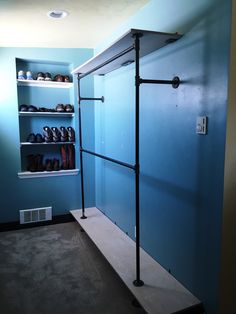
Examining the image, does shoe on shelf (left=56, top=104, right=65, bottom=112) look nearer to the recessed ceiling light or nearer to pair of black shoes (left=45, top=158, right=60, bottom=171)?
pair of black shoes (left=45, top=158, right=60, bottom=171)

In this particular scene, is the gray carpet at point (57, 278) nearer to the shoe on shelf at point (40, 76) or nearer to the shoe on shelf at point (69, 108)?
the shoe on shelf at point (69, 108)

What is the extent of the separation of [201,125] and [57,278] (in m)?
1.83

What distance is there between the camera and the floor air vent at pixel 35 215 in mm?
3562

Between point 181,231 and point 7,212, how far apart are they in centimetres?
244

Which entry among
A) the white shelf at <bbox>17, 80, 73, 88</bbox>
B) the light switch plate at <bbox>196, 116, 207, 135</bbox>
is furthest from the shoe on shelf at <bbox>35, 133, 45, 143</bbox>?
the light switch plate at <bbox>196, 116, 207, 135</bbox>

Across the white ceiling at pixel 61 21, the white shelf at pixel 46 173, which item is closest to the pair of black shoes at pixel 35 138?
the white shelf at pixel 46 173

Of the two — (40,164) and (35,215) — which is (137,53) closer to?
(40,164)

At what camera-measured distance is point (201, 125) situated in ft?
5.66

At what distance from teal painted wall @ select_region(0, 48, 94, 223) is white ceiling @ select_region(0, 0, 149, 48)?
0.15 metres

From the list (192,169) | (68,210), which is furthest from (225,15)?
(68,210)

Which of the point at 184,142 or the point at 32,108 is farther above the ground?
the point at 32,108

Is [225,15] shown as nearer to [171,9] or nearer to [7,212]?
[171,9]

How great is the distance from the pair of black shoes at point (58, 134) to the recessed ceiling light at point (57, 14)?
157 cm

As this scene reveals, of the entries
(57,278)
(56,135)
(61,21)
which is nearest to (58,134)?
(56,135)
